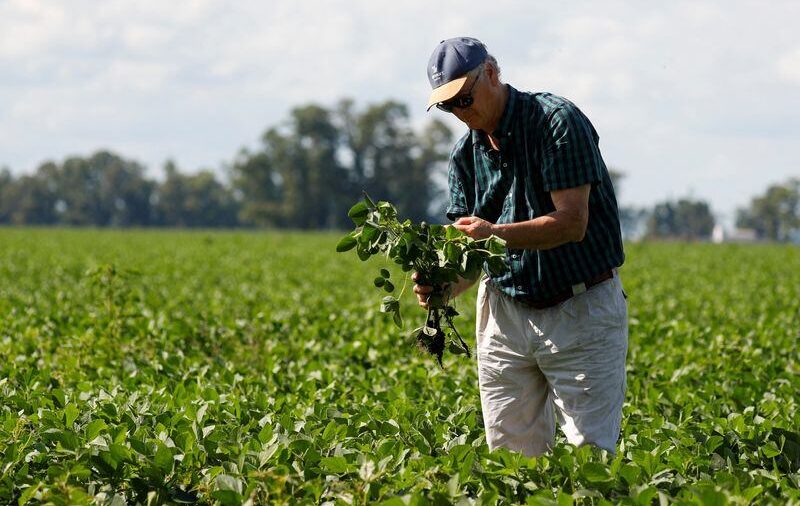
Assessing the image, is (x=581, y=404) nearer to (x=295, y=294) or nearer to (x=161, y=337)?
(x=161, y=337)

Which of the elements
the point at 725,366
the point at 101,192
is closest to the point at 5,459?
the point at 725,366

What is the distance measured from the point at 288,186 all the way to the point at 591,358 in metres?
90.9

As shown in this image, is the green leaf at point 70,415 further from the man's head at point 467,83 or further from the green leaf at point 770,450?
the green leaf at point 770,450

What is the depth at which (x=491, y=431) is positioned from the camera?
13.1 ft

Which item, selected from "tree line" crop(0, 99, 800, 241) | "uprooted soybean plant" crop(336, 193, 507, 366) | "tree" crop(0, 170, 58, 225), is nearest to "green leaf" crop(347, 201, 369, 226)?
"uprooted soybean plant" crop(336, 193, 507, 366)

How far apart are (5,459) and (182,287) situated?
11.7 metres

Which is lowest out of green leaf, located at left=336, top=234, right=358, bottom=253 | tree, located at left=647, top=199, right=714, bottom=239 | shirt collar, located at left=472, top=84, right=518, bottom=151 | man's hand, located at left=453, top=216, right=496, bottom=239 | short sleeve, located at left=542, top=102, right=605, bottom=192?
tree, located at left=647, top=199, right=714, bottom=239

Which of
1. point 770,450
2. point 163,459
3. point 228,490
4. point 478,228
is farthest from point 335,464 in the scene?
point 770,450

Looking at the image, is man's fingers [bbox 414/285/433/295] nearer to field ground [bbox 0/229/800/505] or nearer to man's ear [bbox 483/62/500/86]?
field ground [bbox 0/229/800/505]

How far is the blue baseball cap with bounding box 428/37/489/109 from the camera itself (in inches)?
136

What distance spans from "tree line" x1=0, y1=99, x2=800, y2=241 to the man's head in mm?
65418

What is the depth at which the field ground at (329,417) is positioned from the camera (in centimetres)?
337

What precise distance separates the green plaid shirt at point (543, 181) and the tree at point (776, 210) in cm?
14514

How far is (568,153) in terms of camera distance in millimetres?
3393
